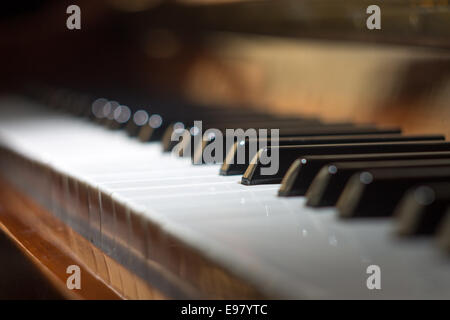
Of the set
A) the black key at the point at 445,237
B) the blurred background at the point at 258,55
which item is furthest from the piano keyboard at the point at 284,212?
the blurred background at the point at 258,55

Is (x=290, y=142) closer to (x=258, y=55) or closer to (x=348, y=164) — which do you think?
(x=348, y=164)

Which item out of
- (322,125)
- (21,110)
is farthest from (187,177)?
(21,110)

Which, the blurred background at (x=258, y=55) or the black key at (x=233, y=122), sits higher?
the blurred background at (x=258, y=55)

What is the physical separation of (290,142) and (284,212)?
0.39 meters

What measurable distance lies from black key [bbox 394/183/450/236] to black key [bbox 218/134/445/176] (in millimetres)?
504

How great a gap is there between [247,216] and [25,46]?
11.9 feet

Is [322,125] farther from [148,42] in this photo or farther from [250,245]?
[148,42]

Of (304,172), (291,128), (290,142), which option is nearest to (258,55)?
(291,128)

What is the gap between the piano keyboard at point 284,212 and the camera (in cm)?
67

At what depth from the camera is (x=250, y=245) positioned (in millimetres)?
761

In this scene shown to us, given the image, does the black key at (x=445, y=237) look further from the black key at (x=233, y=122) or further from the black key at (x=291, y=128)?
the black key at (x=233, y=122)

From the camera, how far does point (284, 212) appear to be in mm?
925
